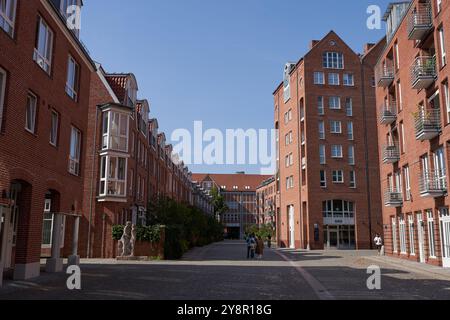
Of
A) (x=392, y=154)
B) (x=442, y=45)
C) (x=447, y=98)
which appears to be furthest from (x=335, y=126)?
(x=447, y=98)

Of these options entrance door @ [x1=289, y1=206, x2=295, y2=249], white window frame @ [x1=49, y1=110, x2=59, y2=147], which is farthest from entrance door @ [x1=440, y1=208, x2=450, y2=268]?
entrance door @ [x1=289, y1=206, x2=295, y2=249]

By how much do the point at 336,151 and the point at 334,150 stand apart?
253 mm

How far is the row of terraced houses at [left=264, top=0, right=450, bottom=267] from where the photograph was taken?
22.5 meters

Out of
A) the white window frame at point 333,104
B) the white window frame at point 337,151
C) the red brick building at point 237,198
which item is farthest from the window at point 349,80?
the red brick building at point 237,198

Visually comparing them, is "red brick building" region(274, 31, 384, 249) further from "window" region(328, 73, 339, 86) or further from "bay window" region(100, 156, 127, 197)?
"bay window" region(100, 156, 127, 197)

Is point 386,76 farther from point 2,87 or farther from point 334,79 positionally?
point 2,87

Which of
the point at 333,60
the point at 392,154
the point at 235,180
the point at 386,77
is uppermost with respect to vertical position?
the point at 333,60

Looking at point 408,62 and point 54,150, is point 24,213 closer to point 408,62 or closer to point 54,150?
point 54,150

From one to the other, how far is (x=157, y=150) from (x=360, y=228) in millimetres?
21882

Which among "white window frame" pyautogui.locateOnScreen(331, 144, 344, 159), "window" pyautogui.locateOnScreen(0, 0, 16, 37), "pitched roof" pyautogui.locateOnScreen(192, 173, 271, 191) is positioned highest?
"pitched roof" pyautogui.locateOnScreen(192, 173, 271, 191)

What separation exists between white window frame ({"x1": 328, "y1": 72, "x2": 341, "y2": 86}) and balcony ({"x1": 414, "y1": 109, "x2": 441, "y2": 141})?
84.7ft

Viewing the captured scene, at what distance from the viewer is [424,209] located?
2403 cm

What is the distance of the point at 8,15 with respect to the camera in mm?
12641

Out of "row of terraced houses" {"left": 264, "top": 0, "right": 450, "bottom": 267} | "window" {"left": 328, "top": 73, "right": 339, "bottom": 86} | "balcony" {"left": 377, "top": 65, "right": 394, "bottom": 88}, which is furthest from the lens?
"window" {"left": 328, "top": 73, "right": 339, "bottom": 86}
